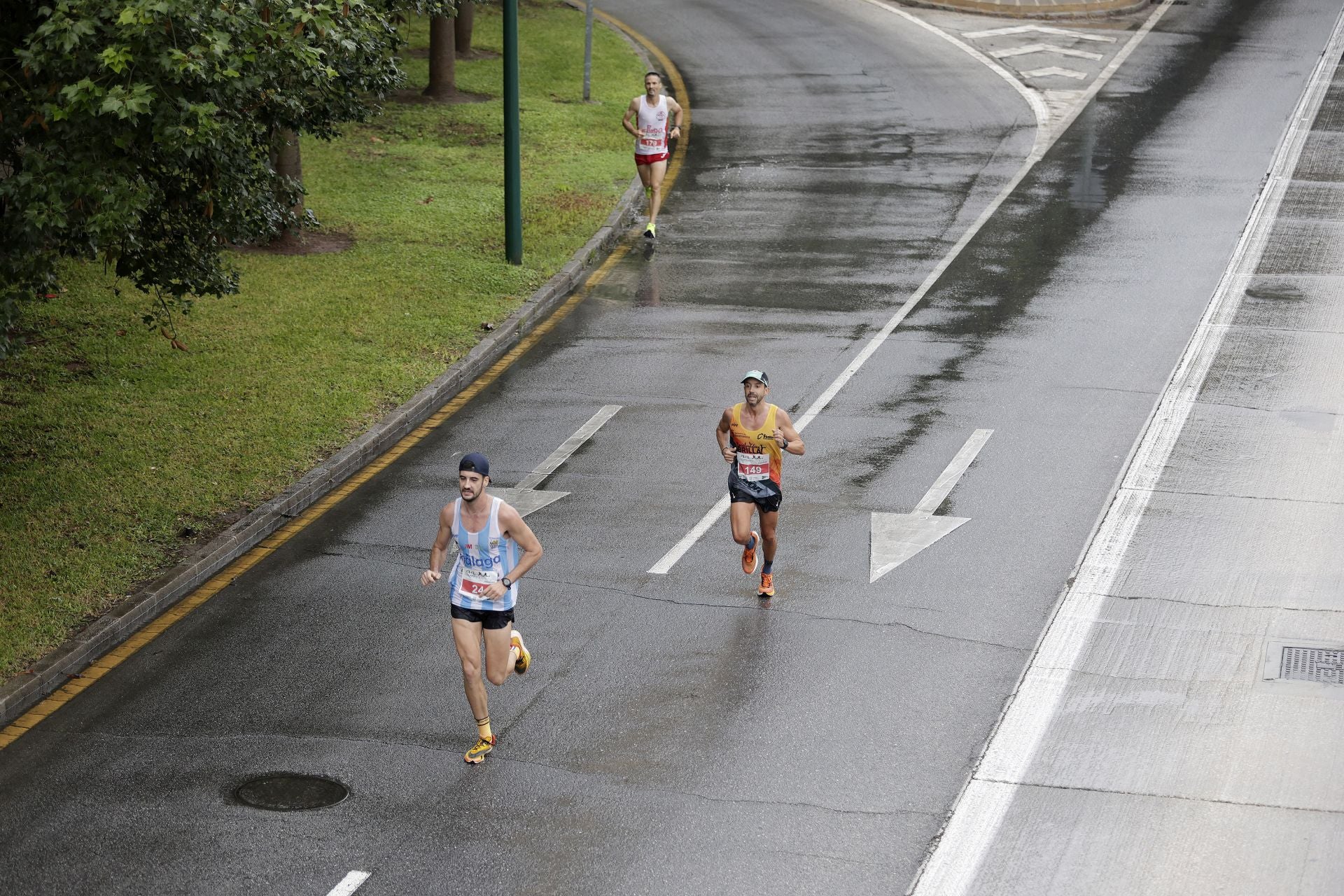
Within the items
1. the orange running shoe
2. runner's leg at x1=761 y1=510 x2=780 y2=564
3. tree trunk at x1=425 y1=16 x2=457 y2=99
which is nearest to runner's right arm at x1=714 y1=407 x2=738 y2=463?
runner's leg at x1=761 y1=510 x2=780 y2=564

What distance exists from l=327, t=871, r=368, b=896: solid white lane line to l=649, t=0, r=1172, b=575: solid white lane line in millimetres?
4263

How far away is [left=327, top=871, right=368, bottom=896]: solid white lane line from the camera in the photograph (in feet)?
27.1

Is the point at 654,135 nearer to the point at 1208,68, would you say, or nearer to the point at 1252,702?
the point at 1252,702

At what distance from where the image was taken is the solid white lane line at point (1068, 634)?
8.62 m

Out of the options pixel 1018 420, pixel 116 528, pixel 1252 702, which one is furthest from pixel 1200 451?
pixel 116 528

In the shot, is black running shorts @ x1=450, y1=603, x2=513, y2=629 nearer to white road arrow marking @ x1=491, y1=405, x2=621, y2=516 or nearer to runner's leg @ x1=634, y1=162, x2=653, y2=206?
white road arrow marking @ x1=491, y1=405, x2=621, y2=516

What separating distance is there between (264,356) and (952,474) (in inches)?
290

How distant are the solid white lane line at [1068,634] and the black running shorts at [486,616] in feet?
9.52

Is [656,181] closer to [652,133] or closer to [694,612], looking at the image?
[652,133]

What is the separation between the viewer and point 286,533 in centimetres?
1313

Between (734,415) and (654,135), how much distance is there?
10.3 metres

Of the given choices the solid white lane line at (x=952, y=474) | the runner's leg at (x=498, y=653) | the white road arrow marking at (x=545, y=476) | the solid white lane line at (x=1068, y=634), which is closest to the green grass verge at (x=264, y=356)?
the white road arrow marking at (x=545, y=476)

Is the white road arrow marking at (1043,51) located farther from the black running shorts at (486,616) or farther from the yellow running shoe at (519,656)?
the black running shorts at (486,616)

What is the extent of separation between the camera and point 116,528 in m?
12.6
